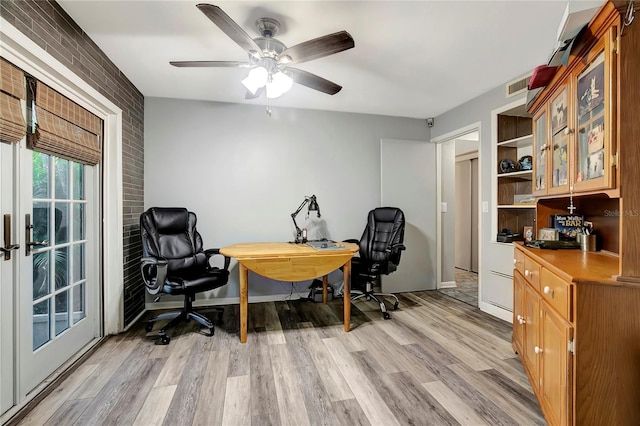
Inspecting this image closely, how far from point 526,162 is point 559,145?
989mm

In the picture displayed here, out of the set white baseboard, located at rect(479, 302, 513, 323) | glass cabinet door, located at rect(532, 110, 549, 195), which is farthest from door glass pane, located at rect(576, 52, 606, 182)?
white baseboard, located at rect(479, 302, 513, 323)

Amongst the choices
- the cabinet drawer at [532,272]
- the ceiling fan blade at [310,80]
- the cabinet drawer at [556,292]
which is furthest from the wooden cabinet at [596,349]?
the ceiling fan blade at [310,80]

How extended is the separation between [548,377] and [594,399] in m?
0.25

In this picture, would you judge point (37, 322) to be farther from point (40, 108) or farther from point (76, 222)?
point (40, 108)

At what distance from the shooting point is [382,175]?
3.56m

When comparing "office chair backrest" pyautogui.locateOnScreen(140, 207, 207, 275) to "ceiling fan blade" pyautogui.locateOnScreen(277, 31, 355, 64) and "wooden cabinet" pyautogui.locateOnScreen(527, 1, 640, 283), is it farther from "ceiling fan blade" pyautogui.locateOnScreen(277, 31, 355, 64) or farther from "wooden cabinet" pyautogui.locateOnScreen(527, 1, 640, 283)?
"wooden cabinet" pyautogui.locateOnScreen(527, 1, 640, 283)

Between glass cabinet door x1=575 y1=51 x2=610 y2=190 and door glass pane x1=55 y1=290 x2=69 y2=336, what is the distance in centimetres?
315

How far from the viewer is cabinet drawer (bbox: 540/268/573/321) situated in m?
1.14

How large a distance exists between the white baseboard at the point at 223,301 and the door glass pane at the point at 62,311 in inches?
42.0

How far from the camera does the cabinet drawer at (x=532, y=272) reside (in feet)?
5.02

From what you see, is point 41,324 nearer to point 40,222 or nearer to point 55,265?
point 55,265

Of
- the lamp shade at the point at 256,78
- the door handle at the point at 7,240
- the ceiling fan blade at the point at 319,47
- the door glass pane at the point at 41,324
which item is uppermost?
the ceiling fan blade at the point at 319,47

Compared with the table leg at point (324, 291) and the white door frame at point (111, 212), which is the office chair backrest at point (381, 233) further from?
the white door frame at point (111, 212)

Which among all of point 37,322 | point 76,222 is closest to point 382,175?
point 76,222
